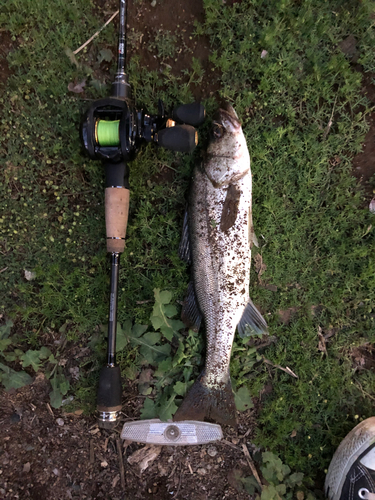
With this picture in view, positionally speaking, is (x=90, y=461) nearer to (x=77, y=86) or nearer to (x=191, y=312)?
(x=191, y=312)

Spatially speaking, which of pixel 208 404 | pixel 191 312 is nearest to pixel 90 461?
pixel 208 404

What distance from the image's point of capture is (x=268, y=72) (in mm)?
3006

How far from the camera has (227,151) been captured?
111 inches

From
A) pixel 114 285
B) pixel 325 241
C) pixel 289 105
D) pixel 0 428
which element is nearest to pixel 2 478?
pixel 0 428

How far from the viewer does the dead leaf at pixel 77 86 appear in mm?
3062

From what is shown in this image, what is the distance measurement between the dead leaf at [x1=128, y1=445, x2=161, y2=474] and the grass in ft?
1.76

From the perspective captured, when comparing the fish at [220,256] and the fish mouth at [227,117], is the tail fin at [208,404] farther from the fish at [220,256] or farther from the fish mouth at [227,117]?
the fish mouth at [227,117]

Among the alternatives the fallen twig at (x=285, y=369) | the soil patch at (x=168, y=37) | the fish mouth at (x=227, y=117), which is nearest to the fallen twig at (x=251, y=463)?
the fallen twig at (x=285, y=369)

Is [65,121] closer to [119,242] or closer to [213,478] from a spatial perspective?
[119,242]

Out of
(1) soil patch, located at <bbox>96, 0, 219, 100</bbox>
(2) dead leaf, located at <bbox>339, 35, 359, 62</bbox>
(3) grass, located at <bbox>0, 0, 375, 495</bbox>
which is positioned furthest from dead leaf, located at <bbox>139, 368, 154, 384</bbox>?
(2) dead leaf, located at <bbox>339, 35, 359, 62</bbox>

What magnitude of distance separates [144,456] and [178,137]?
2.99 metres

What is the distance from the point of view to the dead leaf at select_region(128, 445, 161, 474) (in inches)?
122

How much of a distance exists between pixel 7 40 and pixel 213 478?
469 cm

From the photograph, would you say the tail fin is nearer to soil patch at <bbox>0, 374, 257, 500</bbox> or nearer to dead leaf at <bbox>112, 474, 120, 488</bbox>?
soil patch at <bbox>0, 374, 257, 500</bbox>
